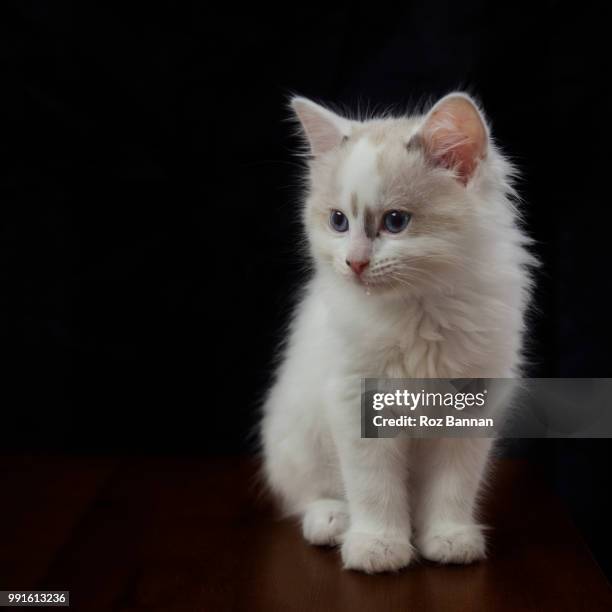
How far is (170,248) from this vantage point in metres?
2.09

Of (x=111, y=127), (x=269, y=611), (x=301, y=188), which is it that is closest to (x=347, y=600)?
(x=269, y=611)

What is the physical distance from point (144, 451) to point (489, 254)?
1105 mm

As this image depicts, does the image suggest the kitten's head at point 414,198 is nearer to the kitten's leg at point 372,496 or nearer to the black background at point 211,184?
the kitten's leg at point 372,496

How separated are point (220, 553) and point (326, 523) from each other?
0.65ft

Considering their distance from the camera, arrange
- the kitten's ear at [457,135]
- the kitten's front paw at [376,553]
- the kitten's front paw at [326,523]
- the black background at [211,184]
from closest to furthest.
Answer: the kitten's ear at [457,135] < the kitten's front paw at [376,553] < the kitten's front paw at [326,523] < the black background at [211,184]

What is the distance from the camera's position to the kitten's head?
140 cm

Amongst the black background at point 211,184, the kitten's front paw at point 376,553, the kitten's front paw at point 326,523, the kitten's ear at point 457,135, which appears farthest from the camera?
the black background at point 211,184

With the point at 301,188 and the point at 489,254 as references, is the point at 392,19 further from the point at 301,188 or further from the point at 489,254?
the point at 489,254

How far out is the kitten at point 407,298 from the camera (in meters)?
1.42

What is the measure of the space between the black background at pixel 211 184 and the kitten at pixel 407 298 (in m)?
0.44

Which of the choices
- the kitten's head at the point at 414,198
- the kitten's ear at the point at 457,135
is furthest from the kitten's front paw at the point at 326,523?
the kitten's ear at the point at 457,135

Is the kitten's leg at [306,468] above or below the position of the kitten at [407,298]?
below

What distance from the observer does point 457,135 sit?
142cm
